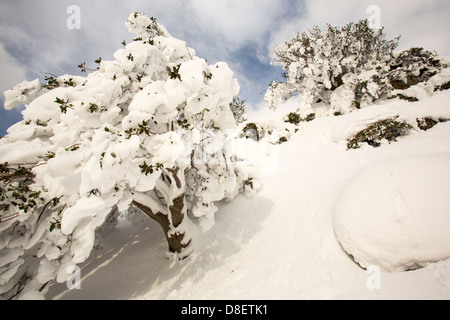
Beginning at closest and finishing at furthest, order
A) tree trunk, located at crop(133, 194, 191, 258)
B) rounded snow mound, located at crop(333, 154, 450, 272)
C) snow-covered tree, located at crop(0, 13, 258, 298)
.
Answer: rounded snow mound, located at crop(333, 154, 450, 272), snow-covered tree, located at crop(0, 13, 258, 298), tree trunk, located at crop(133, 194, 191, 258)

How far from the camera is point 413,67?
15984 millimetres

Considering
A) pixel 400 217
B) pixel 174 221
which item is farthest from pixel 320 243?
pixel 174 221

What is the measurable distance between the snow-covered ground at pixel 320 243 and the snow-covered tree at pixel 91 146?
236 cm

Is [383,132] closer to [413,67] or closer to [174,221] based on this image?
[174,221]

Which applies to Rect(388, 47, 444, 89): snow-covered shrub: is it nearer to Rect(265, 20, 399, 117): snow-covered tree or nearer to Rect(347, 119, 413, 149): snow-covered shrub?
Rect(265, 20, 399, 117): snow-covered tree

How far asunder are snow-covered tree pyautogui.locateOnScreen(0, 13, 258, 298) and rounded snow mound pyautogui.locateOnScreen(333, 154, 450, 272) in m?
3.42

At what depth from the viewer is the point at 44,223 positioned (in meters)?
3.82

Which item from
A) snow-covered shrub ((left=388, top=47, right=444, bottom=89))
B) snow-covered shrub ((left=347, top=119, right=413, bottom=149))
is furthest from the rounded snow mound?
snow-covered shrub ((left=388, top=47, right=444, bottom=89))

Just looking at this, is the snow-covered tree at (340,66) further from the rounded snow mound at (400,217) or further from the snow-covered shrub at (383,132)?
the rounded snow mound at (400,217)

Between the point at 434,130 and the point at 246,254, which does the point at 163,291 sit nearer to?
the point at 246,254

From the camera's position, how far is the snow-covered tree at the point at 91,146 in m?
3.10

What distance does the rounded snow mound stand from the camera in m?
2.97

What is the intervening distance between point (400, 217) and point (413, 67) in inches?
805
